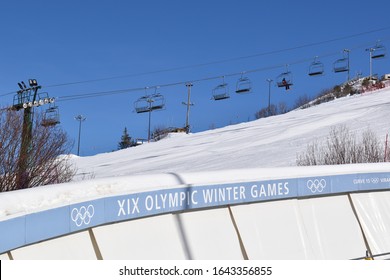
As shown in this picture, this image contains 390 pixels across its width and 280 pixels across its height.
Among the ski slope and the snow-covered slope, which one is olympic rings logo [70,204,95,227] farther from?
the snow-covered slope

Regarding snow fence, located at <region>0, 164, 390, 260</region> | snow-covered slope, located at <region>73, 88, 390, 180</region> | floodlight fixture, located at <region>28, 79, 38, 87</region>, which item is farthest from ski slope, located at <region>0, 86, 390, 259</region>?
floodlight fixture, located at <region>28, 79, 38, 87</region>

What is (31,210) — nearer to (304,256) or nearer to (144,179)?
(144,179)

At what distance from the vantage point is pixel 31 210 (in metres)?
5.34

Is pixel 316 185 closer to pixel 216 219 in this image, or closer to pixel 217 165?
pixel 216 219

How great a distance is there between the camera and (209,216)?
7.39 meters

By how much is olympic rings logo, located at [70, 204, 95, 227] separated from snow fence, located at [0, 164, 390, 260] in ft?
0.04

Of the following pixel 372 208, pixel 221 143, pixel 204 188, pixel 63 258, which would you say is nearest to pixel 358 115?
pixel 221 143

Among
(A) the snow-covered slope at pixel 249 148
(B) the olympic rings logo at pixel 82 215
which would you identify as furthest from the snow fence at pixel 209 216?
(A) the snow-covered slope at pixel 249 148

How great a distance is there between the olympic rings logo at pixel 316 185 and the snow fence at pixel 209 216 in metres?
0.02

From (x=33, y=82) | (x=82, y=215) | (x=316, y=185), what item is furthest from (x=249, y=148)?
(x=82, y=215)

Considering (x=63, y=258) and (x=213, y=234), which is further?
(x=213, y=234)

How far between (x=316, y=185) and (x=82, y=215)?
4579 millimetres

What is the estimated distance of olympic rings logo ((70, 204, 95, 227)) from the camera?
228 inches
